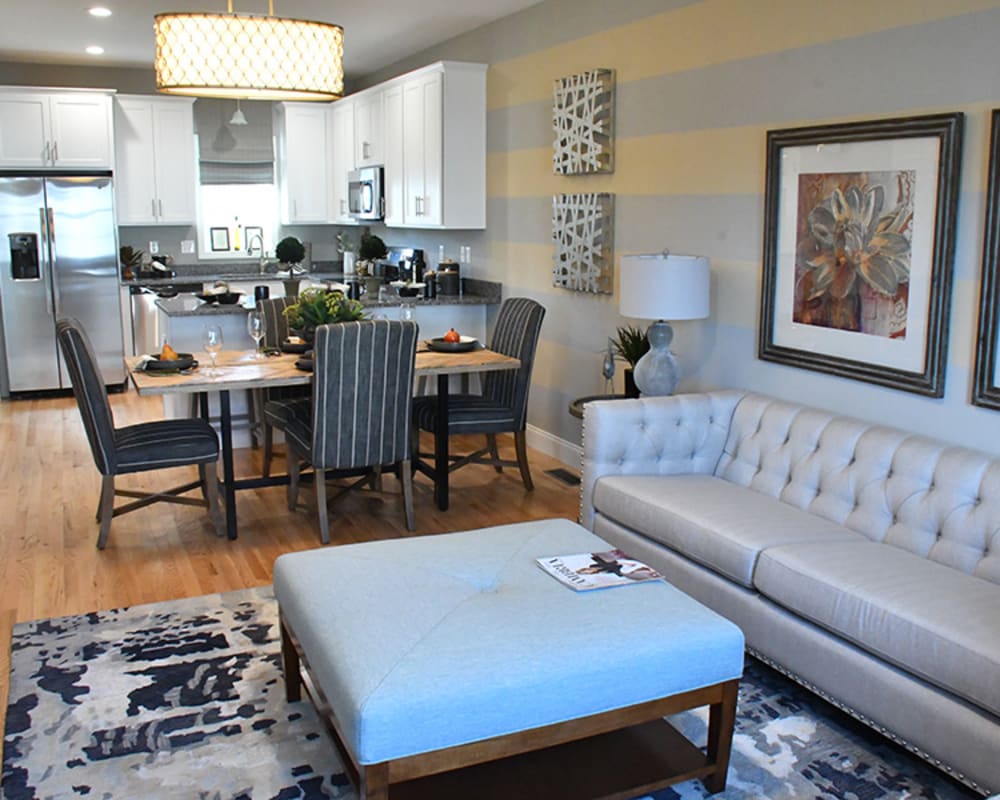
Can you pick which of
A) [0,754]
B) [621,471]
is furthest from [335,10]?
[0,754]

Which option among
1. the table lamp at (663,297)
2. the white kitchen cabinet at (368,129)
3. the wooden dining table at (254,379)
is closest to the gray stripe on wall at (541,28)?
the white kitchen cabinet at (368,129)

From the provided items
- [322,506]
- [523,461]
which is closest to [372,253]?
[523,461]

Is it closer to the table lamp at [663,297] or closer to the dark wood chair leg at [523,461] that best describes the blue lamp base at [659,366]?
the table lamp at [663,297]

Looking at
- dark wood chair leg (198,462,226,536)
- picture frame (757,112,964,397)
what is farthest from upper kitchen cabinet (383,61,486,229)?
picture frame (757,112,964,397)

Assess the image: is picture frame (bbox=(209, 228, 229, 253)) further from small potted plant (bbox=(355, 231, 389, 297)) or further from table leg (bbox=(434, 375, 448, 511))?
table leg (bbox=(434, 375, 448, 511))

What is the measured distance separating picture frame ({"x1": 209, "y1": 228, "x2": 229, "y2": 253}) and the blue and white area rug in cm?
578

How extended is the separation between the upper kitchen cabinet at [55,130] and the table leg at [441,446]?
445 centimetres

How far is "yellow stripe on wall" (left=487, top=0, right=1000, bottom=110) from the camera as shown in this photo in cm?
345

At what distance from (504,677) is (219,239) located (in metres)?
7.30

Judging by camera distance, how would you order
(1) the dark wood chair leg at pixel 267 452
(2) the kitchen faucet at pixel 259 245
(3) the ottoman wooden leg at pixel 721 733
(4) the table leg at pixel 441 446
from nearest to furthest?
(3) the ottoman wooden leg at pixel 721 733 < (4) the table leg at pixel 441 446 < (1) the dark wood chair leg at pixel 267 452 < (2) the kitchen faucet at pixel 259 245

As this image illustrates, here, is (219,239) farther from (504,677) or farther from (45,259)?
(504,677)

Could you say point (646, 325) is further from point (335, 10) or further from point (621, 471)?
point (335, 10)

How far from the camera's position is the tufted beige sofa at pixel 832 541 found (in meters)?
2.47

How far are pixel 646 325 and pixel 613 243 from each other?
0.48 meters
